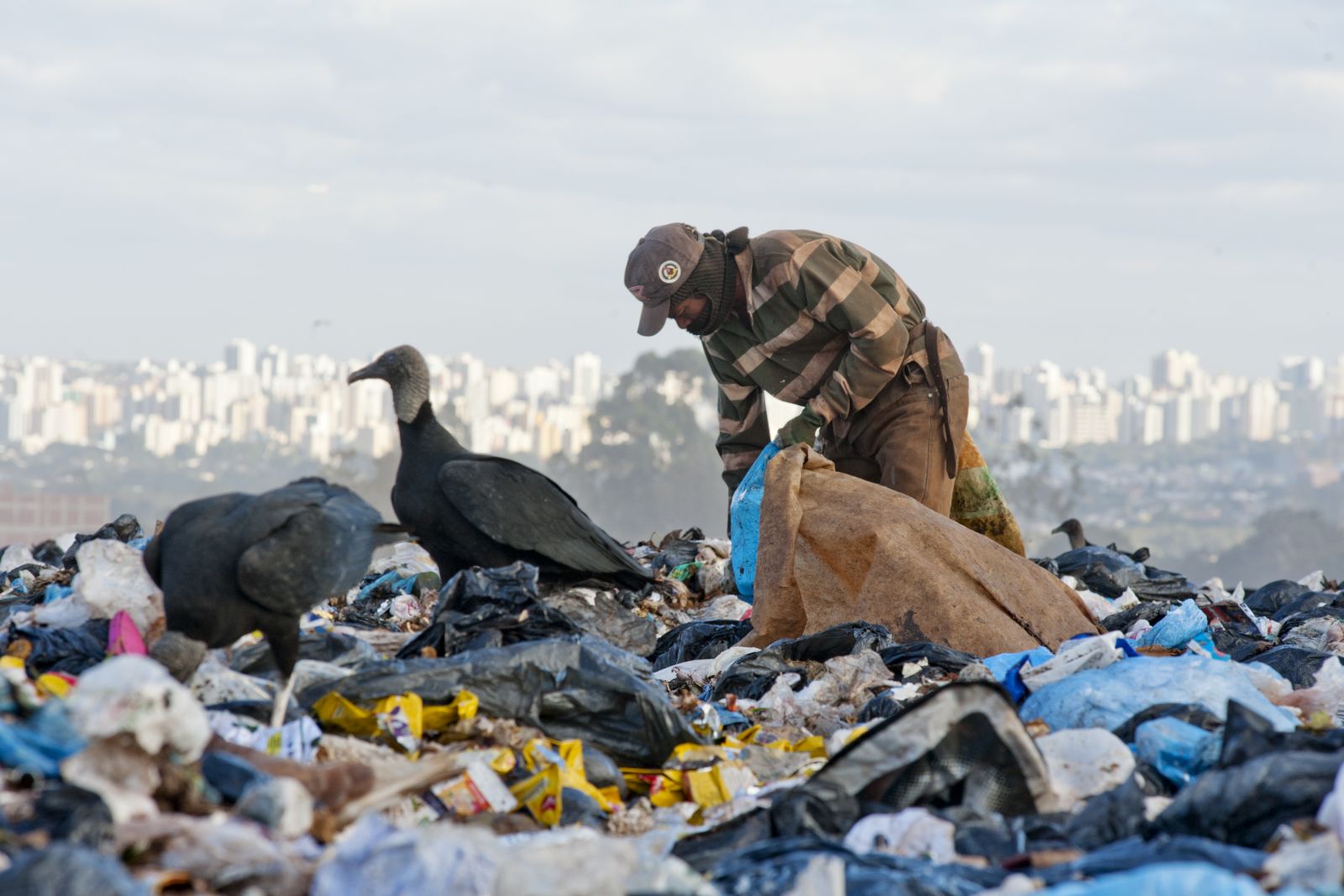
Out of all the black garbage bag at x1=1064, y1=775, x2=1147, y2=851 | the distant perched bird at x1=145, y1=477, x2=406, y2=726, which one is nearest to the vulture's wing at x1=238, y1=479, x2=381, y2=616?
the distant perched bird at x1=145, y1=477, x2=406, y2=726

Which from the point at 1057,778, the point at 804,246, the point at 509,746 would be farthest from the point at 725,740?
the point at 804,246

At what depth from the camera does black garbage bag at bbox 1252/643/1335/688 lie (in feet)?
14.1

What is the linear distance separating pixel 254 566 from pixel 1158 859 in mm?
2071

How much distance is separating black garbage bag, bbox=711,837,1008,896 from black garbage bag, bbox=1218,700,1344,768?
2.36ft

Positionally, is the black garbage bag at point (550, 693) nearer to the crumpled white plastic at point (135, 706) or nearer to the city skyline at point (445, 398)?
the crumpled white plastic at point (135, 706)

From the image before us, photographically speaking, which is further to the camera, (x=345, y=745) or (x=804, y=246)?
(x=804, y=246)

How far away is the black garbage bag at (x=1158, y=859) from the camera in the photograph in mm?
2363

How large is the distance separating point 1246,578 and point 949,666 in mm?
38697

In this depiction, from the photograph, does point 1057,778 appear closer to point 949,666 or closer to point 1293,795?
point 1293,795

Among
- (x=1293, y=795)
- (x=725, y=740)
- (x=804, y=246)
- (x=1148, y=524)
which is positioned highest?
(x=804, y=246)

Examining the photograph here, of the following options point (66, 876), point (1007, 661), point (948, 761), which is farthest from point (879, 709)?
point (66, 876)

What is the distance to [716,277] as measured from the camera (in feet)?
18.0

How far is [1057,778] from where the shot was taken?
3092 millimetres

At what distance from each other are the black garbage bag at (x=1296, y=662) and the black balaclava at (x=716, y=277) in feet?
7.84
